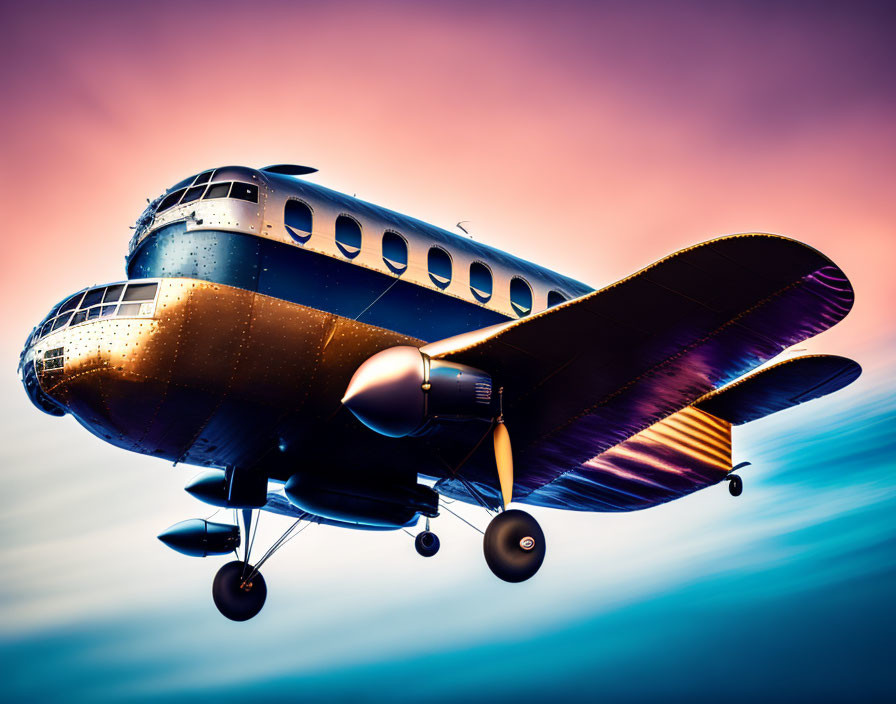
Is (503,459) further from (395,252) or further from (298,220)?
(298,220)

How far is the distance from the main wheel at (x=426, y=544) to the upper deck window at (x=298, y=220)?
7406 millimetres

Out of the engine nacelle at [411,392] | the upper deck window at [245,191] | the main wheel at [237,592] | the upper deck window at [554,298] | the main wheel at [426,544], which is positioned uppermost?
the upper deck window at [554,298]

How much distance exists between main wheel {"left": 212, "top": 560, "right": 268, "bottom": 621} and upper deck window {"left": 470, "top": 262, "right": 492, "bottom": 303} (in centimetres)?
631

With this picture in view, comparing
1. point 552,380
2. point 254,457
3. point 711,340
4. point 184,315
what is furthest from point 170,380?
point 711,340

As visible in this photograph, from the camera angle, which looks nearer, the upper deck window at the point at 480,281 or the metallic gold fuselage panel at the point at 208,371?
the metallic gold fuselage panel at the point at 208,371

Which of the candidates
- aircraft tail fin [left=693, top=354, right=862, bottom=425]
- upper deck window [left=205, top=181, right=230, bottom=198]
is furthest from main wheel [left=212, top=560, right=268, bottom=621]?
aircraft tail fin [left=693, top=354, right=862, bottom=425]

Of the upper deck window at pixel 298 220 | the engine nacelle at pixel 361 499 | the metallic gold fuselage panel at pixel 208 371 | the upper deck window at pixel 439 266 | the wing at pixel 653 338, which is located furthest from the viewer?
the engine nacelle at pixel 361 499

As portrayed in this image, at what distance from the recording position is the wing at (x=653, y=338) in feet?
38.9

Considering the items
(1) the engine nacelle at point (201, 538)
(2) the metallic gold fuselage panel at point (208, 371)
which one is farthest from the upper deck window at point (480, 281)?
(1) the engine nacelle at point (201, 538)

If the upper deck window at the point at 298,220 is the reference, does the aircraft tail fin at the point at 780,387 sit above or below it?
below

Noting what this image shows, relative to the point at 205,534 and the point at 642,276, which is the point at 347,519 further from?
the point at 642,276

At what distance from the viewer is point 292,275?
13.3 metres

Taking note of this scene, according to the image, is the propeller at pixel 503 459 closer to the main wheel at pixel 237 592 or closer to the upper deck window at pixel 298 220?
the upper deck window at pixel 298 220

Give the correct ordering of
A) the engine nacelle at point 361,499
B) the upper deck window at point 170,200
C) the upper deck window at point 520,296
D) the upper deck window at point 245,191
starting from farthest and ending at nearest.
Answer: the upper deck window at point 520,296
the engine nacelle at point 361,499
the upper deck window at point 170,200
the upper deck window at point 245,191
